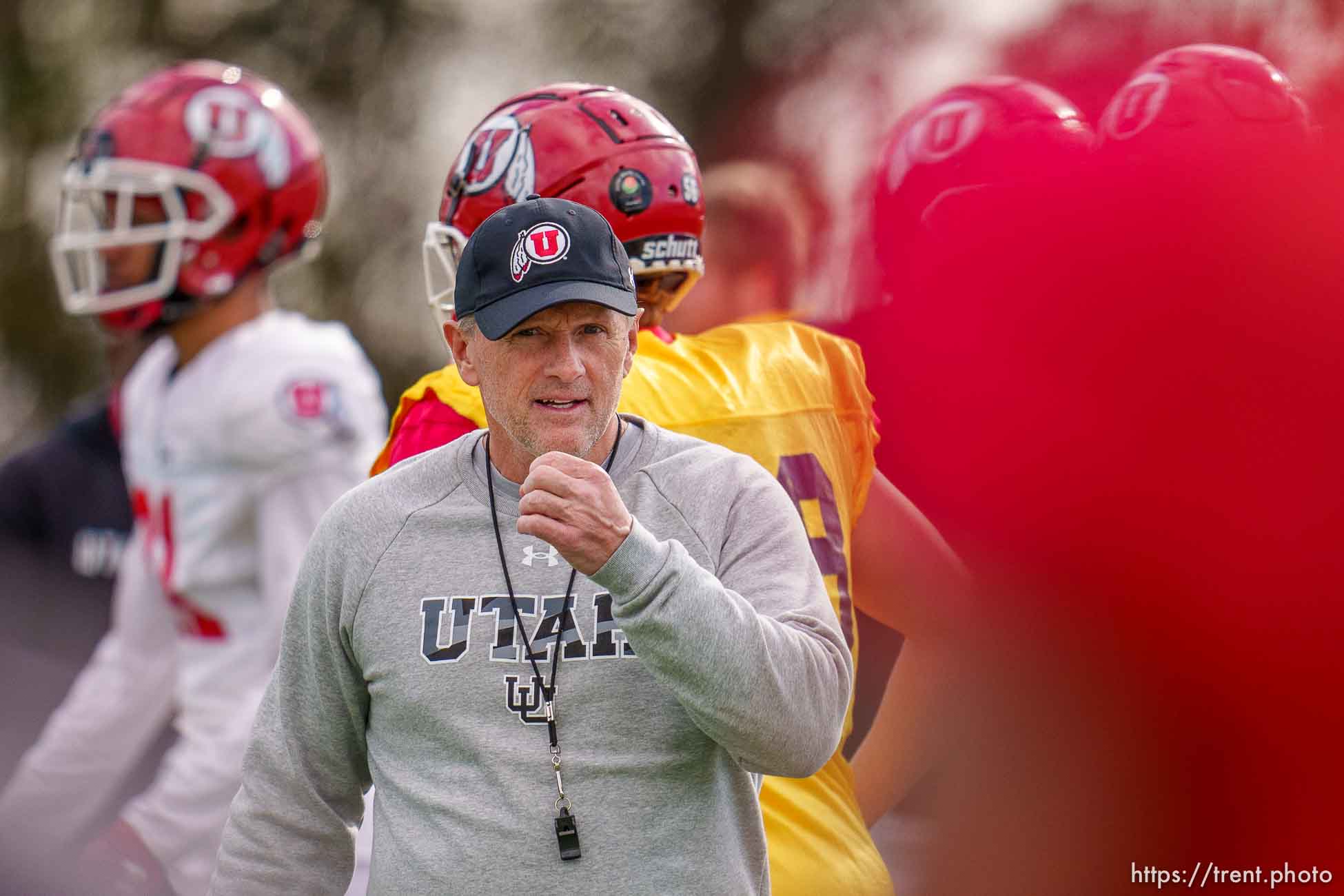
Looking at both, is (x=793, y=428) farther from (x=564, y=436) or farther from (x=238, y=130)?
(x=238, y=130)

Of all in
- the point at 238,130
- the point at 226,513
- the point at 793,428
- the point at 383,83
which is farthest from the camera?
the point at 383,83

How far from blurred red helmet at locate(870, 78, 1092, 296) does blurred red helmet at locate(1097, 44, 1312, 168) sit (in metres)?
0.13

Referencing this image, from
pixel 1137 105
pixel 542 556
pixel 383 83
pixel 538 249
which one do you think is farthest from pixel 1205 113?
pixel 383 83

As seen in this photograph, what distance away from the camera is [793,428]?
10.1 ft

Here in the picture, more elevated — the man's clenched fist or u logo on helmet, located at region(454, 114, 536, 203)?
u logo on helmet, located at region(454, 114, 536, 203)

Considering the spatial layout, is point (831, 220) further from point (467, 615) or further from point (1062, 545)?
point (467, 615)

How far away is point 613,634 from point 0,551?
4423mm

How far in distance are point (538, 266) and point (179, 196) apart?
361cm

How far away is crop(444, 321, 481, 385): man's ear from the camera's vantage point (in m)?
2.56

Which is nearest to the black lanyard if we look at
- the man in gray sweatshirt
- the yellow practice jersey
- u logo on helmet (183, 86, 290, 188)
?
the man in gray sweatshirt

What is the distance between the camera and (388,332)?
14.6 metres

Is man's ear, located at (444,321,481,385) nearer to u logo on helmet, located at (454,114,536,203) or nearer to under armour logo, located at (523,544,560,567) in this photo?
under armour logo, located at (523,544,560,567)

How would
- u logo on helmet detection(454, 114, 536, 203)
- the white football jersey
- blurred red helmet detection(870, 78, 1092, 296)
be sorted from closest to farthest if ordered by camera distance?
u logo on helmet detection(454, 114, 536, 203), blurred red helmet detection(870, 78, 1092, 296), the white football jersey

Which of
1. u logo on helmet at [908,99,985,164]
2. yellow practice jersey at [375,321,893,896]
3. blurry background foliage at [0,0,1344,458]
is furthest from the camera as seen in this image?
blurry background foliage at [0,0,1344,458]
